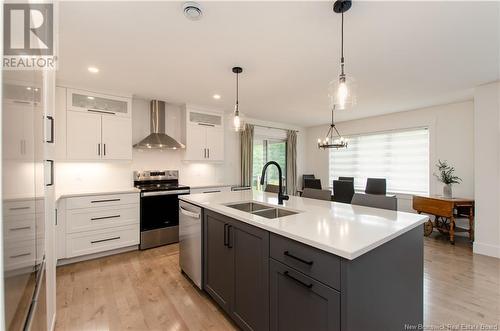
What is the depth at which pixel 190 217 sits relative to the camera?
243cm

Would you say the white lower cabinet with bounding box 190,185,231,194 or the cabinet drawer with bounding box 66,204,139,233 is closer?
the cabinet drawer with bounding box 66,204,139,233

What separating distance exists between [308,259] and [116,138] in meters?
3.55

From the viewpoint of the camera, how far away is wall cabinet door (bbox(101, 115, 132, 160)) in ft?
11.5

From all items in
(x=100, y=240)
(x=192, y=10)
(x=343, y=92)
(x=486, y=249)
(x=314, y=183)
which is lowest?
(x=486, y=249)

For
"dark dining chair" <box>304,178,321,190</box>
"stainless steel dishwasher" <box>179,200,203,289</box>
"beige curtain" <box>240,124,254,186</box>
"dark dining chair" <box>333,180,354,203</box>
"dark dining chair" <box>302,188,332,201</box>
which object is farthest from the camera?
"beige curtain" <box>240,124,254,186</box>

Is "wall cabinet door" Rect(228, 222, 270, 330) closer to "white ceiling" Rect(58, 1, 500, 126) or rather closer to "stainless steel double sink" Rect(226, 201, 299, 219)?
"stainless steel double sink" Rect(226, 201, 299, 219)

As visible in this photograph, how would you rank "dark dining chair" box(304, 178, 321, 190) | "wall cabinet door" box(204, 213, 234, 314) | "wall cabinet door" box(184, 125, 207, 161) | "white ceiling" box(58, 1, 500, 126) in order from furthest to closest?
"dark dining chair" box(304, 178, 321, 190), "wall cabinet door" box(184, 125, 207, 161), "wall cabinet door" box(204, 213, 234, 314), "white ceiling" box(58, 1, 500, 126)

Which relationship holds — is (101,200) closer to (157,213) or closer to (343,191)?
(157,213)

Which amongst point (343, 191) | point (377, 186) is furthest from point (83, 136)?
point (377, 186)

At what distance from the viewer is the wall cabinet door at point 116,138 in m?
3.51

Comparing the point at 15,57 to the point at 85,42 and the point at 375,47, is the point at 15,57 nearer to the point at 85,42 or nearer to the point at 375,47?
the point at 85,42

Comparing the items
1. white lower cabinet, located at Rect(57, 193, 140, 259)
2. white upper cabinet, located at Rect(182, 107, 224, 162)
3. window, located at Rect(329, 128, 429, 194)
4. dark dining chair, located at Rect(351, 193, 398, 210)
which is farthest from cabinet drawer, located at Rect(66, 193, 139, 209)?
window, located at Rect(329, 128, 429, 194)

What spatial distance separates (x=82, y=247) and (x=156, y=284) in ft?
4.69

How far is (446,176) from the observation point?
4.10 metres
